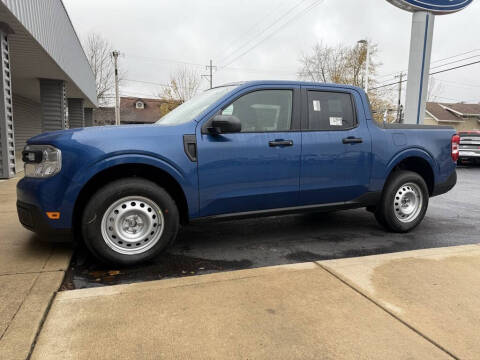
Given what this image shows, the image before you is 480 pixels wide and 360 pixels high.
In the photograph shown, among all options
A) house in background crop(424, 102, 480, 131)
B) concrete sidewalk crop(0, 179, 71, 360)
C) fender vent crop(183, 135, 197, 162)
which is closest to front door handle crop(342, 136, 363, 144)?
fender vent crop(183, 135, 197, 162)

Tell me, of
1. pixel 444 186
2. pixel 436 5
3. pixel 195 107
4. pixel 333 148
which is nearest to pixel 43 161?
pixel 195 107

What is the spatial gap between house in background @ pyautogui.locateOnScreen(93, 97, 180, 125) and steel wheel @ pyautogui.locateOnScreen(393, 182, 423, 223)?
51.0 meters

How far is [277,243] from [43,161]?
265cm

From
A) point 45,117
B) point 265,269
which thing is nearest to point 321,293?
point 265,269

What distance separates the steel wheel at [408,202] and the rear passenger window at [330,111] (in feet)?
3.88

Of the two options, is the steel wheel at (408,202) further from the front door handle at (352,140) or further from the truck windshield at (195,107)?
the truck windshield at (195,107)

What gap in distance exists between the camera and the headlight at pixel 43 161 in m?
3.14

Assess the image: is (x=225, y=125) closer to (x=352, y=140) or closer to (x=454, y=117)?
(x=352, y=140)

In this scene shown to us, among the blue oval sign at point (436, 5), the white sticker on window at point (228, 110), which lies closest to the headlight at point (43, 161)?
the white sticker on window at point (228, 110)

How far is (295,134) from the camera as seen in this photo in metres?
3.96

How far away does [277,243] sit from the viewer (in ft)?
14.1

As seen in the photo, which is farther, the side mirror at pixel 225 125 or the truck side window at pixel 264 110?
the truck side window at pixel 264 110

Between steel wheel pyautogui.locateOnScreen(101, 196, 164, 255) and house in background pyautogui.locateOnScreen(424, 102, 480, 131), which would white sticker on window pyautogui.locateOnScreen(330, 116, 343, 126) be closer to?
steel wheel pyautogui.locateOnScreen(101, 196, 164, 255)

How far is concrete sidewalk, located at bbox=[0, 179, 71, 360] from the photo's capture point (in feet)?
7.02
